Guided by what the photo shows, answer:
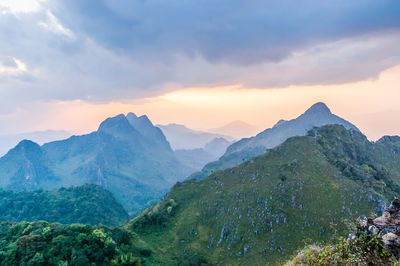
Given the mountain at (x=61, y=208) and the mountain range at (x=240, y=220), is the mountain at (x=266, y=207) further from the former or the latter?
the mountain at (x=61, y=208)

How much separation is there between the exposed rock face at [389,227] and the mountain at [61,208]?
430 feet

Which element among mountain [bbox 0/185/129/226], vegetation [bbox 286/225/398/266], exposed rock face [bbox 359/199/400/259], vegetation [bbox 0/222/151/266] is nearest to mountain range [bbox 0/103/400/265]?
vegetation [bbox 0/222/151/266]

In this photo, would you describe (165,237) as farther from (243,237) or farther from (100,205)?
(100,205)

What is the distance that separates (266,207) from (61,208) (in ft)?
402

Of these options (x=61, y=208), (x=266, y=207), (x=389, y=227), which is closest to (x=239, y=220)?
(x=266, y=207)

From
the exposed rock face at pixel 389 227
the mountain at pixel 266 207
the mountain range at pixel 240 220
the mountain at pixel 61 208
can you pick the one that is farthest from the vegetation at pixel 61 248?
the mountain at pixel 61 208

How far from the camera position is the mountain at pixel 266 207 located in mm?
55406

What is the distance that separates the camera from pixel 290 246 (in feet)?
175

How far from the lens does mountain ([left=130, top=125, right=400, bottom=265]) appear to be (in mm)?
55406

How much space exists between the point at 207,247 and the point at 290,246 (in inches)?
903

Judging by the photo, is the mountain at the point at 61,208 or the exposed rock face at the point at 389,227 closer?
the exposed rock face at the point at 389,227

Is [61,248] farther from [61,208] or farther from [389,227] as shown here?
[61,208]

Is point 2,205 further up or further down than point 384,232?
further down

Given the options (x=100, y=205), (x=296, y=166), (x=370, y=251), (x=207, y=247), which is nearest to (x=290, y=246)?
(x=207, y=247)
